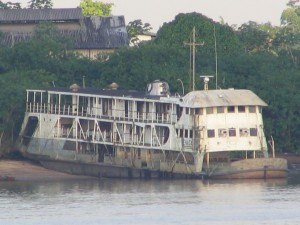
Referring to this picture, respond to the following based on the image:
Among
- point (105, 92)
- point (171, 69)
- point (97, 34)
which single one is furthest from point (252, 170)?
point (97, 34)

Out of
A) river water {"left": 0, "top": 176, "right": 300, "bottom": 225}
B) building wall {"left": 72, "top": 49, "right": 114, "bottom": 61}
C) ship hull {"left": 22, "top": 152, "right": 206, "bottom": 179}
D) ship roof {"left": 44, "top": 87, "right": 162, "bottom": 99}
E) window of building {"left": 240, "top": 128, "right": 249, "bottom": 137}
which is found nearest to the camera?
river water {"left": 0, "top": 176, "right": 300, "bottom": 225}

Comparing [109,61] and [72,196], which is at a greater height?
[109,61]

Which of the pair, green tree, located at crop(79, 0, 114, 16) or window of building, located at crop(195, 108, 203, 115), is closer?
window of building, located at crop(195, 108, 203, 115)

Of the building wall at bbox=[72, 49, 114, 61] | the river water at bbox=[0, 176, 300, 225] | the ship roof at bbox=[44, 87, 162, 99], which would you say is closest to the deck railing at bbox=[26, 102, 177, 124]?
the ship roof at bbox=[44, 87, 162, 99]

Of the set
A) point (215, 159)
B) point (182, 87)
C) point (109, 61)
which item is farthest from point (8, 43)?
point (215, 159)

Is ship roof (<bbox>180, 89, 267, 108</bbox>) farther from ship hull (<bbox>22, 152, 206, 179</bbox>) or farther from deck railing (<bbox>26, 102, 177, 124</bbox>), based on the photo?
ship hull (<bbox>22, 152, 206, 179</bbox>)

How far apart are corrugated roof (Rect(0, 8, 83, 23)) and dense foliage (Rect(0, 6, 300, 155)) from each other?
9.15 meters

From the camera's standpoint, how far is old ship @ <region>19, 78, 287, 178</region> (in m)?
93.0

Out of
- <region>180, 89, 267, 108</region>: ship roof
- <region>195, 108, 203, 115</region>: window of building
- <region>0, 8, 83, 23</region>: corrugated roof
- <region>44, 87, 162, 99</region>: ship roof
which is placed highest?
<region>0, 8, 83, 23</region>: corrugated roof

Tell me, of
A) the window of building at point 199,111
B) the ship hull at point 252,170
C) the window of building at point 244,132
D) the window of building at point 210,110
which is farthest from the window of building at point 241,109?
the ship hull at point 252,170

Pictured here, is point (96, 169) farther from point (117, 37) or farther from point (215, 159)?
point (117, 37)

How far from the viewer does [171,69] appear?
108 meters

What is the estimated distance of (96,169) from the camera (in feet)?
322

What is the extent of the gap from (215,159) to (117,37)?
37640 mm
